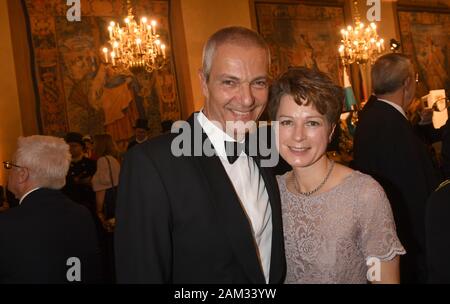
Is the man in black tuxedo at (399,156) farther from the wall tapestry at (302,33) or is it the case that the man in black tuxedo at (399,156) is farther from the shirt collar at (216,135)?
the wall tapestry at (302,33)

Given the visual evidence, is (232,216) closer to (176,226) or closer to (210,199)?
(210,199)

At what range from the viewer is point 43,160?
3369 mm

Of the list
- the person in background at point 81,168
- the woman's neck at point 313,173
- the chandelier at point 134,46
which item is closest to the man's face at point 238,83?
the woman's neck at point 313,173

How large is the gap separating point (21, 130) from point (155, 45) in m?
2.77

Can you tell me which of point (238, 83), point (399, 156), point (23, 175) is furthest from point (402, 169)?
point (23, 175)

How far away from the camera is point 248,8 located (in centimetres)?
1232

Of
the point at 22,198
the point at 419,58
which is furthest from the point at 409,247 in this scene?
the point at 419,58

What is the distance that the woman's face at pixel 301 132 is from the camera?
242 cm

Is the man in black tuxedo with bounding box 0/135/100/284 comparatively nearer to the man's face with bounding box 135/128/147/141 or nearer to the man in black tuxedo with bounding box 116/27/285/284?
the man in black tuxedo with bounding box 116/27/285/284

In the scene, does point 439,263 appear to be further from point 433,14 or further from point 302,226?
point 433,14

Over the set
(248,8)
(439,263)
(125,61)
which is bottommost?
(439,263)

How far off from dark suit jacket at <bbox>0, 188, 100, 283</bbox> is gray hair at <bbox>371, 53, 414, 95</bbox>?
236cm

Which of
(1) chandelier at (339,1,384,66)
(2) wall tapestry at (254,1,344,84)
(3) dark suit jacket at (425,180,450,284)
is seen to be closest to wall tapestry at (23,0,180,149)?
(2) wall tapestry at (254,1,344,84)
